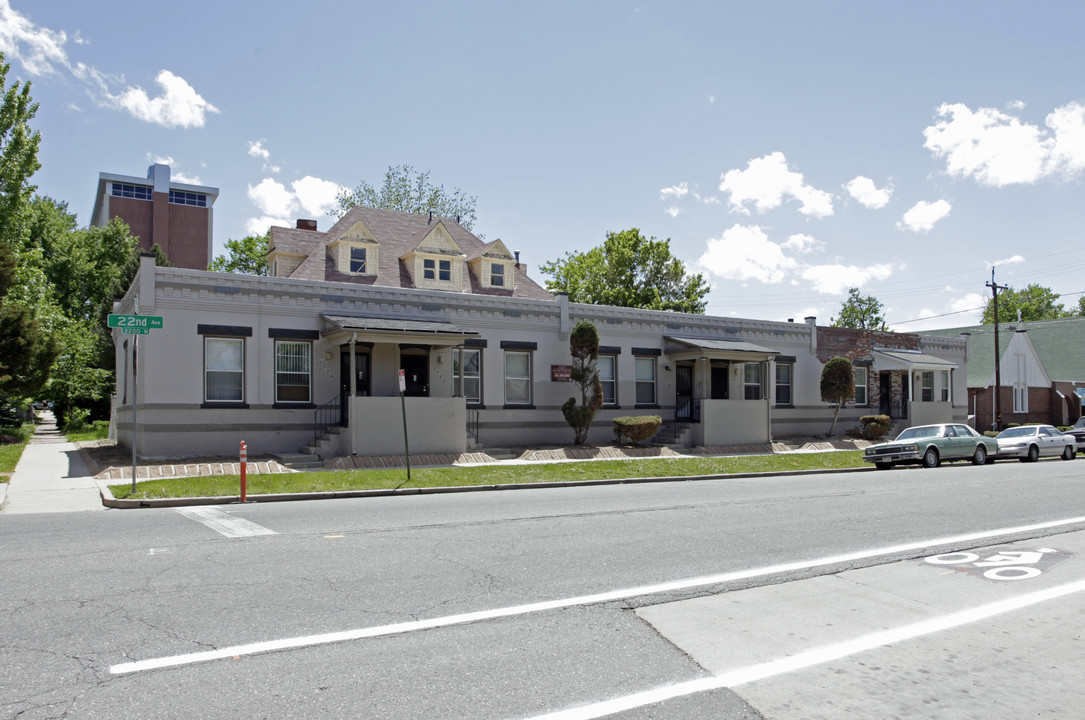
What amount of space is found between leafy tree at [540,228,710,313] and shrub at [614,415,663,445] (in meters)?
22.2

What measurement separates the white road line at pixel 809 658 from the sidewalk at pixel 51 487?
38.4ft

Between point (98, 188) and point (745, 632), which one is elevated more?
point (98, 188)

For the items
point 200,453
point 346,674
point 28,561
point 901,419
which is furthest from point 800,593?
point 901,419

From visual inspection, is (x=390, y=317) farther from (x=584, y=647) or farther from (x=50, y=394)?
(x=50, y=394)

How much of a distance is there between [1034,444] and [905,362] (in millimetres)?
7591

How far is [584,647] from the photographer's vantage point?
5.82 metres

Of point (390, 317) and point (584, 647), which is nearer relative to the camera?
point (584, 647)

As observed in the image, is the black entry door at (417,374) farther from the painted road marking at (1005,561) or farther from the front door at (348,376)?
the painted road marking at (1005,561)

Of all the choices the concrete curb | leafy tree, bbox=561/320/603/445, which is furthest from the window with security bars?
leafy tree, bbox=561/320/603/445

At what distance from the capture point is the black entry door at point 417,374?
2425 centimetres

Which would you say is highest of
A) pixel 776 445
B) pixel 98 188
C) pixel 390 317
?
pixel 98 188

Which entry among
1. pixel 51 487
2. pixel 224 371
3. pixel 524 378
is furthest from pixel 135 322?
pixel 524 378

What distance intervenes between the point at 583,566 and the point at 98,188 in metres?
80.3

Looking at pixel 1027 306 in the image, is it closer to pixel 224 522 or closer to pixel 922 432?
Result: pixel 922 432
